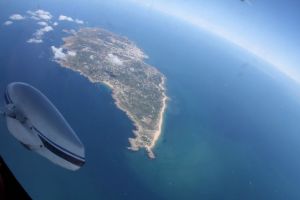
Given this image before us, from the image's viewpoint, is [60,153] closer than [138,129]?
Yes

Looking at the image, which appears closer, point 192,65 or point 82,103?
point 82,103

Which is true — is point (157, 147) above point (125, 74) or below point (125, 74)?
above

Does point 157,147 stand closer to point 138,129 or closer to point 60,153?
point 138,129

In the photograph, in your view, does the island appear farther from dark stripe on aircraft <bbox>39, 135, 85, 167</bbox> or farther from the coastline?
dark stripe on aircraft <bbox>39, 135, 85, 167</bbox>

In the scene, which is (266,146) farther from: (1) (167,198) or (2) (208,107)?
(1) (167,198)

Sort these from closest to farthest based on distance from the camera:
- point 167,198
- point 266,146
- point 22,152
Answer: point 22,152
point 167,198
point 266,146

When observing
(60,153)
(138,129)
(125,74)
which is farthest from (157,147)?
(60,153)

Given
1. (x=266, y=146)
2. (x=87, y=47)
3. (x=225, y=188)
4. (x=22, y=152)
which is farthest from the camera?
(x=87, y=47)

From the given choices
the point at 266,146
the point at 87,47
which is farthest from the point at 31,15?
the point at 266,146
